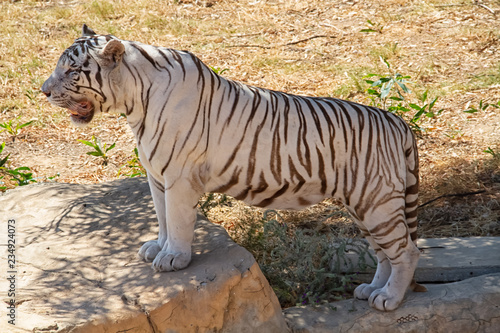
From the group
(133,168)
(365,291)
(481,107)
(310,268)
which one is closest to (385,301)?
(365,291)

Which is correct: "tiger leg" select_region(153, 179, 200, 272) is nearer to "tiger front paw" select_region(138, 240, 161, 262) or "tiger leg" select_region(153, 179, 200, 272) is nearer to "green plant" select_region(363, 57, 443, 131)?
"tiger front paw" select_region(138, 240, 161, 262)

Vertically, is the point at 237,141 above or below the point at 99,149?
above

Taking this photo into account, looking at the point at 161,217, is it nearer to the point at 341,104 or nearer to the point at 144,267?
the point at 144,267

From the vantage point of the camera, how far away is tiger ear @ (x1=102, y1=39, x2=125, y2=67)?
325 centimetres

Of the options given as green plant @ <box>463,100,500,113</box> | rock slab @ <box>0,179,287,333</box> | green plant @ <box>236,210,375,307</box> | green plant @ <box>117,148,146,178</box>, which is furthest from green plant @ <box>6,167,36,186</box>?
green plant @ <box>463,100,500,113</box>

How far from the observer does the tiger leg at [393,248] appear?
3.56 metres

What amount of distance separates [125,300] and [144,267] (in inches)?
15.4

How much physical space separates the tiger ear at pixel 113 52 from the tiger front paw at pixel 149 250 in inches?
47.6

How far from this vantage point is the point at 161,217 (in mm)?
3844

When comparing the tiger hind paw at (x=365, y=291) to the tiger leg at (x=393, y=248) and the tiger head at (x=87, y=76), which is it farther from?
the tiger head at (x=87, y=76)

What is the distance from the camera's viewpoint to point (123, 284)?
11.6 feet

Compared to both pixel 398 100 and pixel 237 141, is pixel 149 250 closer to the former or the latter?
pixel 237 141

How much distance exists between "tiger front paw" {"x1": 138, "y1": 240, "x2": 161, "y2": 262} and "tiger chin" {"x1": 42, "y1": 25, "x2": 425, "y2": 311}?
0.59 ft

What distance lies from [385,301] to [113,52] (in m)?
2.24
